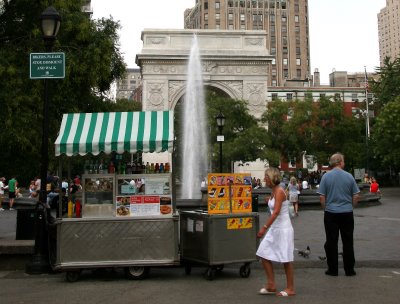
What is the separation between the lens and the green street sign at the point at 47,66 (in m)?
10.1

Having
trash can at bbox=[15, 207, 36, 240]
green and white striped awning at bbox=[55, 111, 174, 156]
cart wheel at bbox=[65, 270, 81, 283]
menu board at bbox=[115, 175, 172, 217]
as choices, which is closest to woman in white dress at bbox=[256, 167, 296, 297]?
menu board at bbox=[115, 175, 172, 217]

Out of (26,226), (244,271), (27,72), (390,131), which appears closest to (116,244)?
(244,271)

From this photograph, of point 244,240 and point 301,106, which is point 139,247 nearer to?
point 244,240

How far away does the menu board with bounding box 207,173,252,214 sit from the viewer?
8.66 metres

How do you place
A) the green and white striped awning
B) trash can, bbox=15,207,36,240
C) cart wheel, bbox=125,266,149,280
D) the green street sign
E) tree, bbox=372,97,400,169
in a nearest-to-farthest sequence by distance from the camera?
1. cart wheel, bbox=125,266,149,280
2. the green and white striped awning
3. the green street sign
4. trash can, bbox=15,207,36,240
5. tree, bbox=372,97,400,169

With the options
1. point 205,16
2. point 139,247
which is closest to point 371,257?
point 139,247

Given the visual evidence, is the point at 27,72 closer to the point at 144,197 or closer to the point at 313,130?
the point at 144,197

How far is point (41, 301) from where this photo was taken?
23.7 ft

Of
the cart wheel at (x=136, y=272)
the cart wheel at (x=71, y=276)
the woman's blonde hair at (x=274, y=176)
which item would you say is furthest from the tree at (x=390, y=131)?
the cart wheel at (x=71, y=276)

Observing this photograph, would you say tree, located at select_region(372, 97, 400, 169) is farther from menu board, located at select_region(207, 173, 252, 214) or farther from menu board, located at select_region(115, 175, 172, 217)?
menu board, located at select_region(115, 175, 172, 217)

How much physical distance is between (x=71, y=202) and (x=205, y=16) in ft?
402

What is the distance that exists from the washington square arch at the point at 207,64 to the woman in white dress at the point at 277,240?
4651 cm

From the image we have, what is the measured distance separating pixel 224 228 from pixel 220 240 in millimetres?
204

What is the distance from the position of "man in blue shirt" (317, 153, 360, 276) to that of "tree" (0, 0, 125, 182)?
11282 mm
